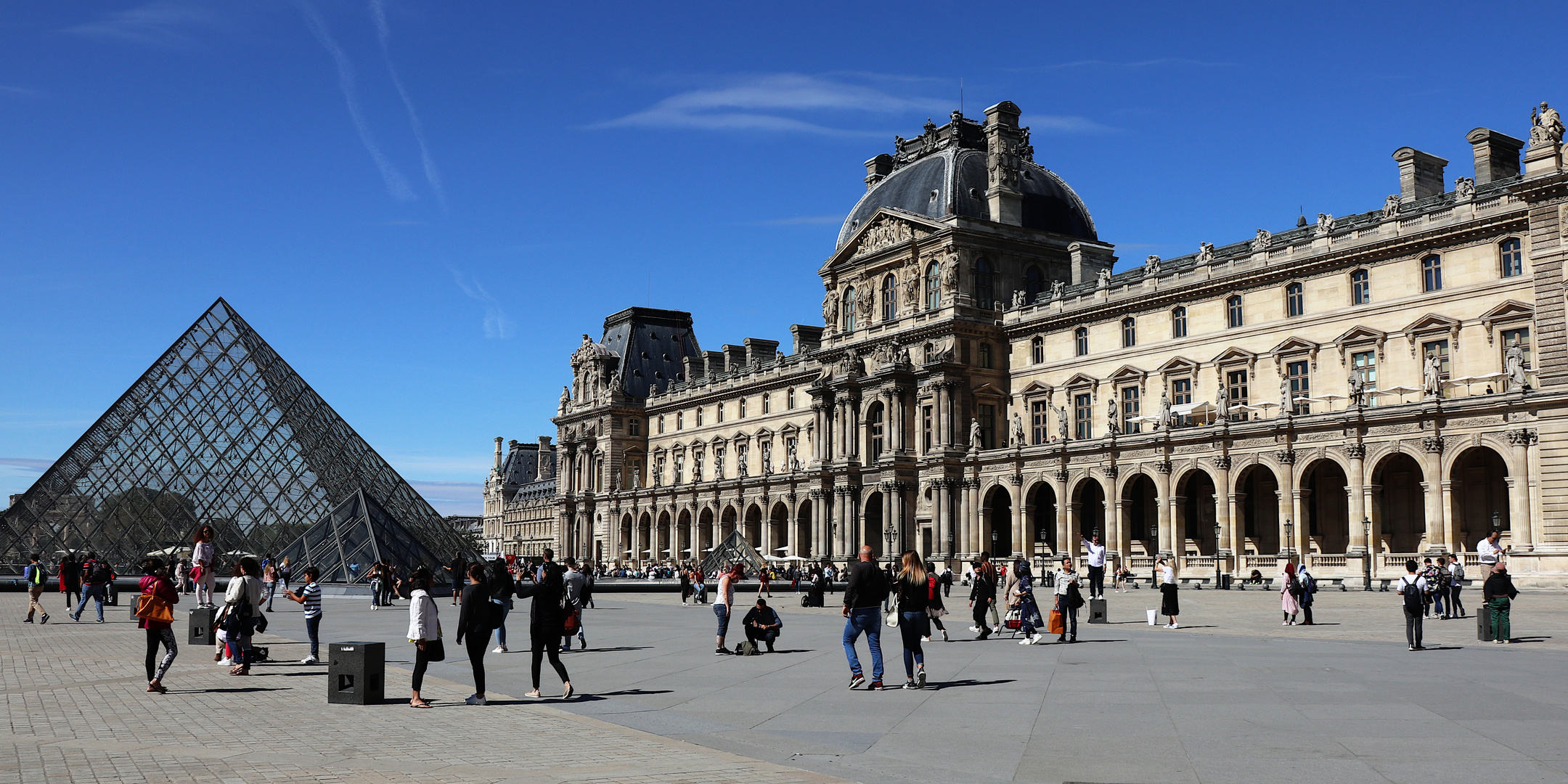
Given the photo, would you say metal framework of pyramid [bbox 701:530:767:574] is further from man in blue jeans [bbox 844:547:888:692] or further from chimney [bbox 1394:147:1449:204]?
man in blue jeans [bbox 844:547:888:692]

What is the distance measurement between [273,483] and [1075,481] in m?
35.4

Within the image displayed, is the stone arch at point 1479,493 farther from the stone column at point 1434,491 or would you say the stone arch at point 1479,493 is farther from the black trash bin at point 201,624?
the black trash bin at point 201,624

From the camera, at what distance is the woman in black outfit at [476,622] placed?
47.0 feet

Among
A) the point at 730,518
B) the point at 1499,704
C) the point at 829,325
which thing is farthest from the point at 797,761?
the point at 730,518

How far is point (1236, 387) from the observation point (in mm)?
57000

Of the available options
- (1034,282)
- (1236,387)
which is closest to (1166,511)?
(1236,387)

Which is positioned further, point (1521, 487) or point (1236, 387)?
Result: point (1236, 387)

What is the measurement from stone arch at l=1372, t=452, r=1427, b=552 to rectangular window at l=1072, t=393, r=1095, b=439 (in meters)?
15.7

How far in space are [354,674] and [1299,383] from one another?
157ft

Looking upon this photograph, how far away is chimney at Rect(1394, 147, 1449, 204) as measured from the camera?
53.1 m

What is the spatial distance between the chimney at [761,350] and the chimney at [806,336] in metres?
5.03

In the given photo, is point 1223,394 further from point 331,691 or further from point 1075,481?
point 331,691

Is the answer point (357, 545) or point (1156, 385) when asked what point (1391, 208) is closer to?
point (1156, 385)

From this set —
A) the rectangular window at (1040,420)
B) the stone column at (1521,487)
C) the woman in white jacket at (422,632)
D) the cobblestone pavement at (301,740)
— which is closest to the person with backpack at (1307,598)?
the stone column at (1521,487)
